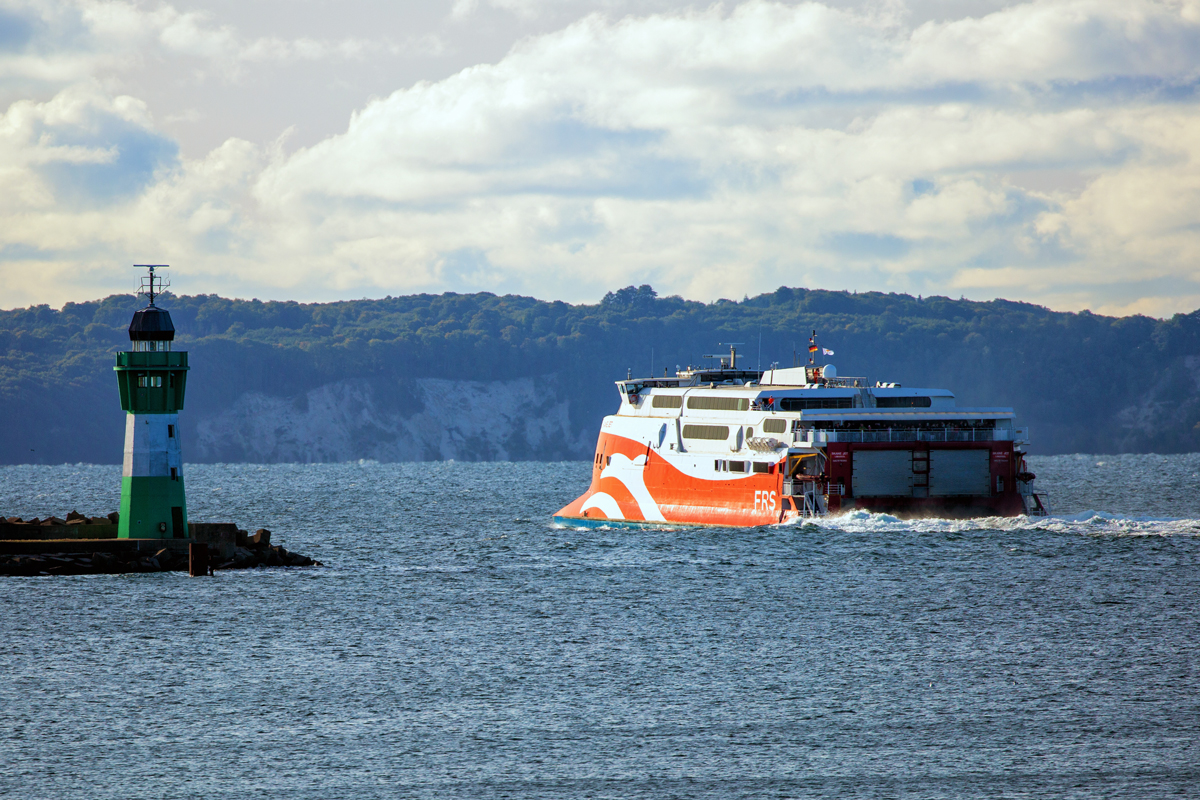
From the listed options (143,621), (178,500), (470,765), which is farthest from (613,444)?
(470,765)

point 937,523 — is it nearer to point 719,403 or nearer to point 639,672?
point 719,403

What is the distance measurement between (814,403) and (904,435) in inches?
216

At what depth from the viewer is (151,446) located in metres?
40.9

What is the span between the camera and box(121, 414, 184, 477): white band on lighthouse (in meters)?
40.6

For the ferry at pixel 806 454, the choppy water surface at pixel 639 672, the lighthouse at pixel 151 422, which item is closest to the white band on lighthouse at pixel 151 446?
the lighthouse at pixel 151 422

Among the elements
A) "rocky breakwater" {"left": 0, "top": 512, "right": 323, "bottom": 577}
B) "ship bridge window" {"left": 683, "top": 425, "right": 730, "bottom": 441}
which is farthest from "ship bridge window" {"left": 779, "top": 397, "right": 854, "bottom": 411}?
"rocky breakwater" {"left": 0, "top": 512, "right": 323, "bottom": 577}

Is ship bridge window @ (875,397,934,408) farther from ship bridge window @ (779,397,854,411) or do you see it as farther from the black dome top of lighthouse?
the black dome top of lighthouse

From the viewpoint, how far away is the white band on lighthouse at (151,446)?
40625 millimetres

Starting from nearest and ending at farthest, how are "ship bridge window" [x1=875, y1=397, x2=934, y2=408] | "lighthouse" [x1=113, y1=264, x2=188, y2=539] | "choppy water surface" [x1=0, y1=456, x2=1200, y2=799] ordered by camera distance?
1. "choppy water surface" [x1=0, y1=456, x2=1200, y2=799]
2. "lighthouse" [x1=113, y1=264, x2=188, y2=539]
3. "ship bridge window" [x1=875, y1=397, x2=934, y2=408]

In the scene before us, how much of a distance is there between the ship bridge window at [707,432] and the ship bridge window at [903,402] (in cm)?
A: 672

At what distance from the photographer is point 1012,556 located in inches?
1933

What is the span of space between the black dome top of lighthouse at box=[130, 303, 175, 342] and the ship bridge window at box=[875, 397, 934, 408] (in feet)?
95.5

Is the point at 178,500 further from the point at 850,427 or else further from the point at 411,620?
the point at 850,427

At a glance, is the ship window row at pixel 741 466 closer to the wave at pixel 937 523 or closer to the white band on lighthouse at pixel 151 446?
the wave at pixel 937 523
